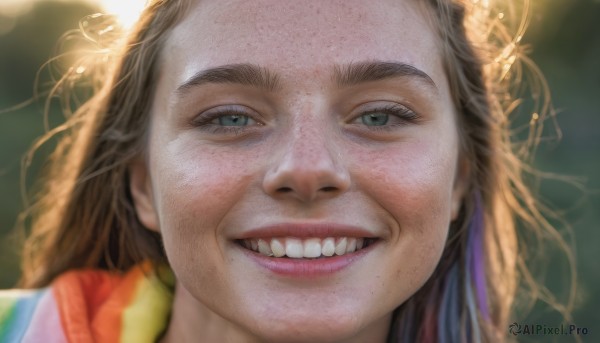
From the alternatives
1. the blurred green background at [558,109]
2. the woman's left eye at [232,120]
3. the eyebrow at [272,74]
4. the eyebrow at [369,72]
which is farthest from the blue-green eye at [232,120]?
the blurred green background at [558,109]

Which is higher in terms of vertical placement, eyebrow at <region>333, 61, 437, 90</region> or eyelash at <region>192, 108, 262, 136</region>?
eyebrow at <region>333, 61, 437, 90</region>

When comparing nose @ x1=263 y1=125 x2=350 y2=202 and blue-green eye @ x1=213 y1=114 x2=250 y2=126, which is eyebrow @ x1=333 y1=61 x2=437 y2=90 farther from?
blue-green eye @ x1=213 y1=114 x2=250 y2=126

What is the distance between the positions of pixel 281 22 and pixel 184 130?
16.0 inches

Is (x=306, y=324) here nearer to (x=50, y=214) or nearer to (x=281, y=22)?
(x=281, y=22)

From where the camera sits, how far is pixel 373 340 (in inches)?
99.3

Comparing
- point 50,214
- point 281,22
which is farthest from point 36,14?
point 281,22

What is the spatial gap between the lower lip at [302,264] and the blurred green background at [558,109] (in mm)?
2177

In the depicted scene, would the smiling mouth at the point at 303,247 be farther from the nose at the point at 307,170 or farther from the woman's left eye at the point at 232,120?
the woman's left eye at the point at 232,120

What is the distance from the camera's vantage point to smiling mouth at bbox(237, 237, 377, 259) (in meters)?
2.11

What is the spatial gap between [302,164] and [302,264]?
11.3 inches

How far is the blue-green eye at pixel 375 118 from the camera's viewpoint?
222 cm

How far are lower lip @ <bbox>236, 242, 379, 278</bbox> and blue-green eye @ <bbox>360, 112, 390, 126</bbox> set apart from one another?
373 millimetres

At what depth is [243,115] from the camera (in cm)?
220

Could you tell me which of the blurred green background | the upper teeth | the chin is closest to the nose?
the upper teeth
